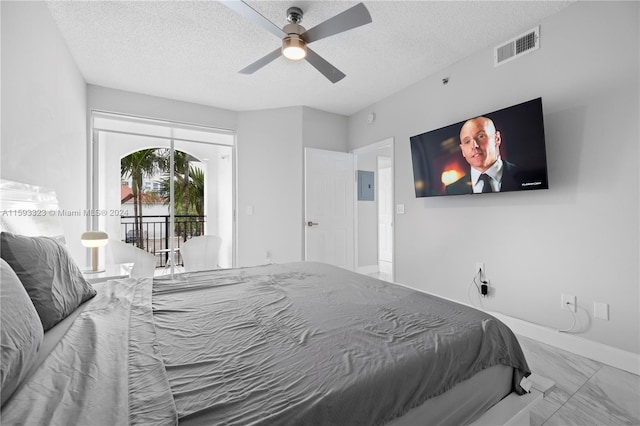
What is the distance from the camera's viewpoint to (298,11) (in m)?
2.30

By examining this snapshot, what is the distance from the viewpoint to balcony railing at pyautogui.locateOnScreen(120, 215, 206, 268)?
13.1ft

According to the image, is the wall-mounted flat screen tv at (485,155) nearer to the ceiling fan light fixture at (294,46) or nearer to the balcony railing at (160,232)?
the ceiling fan light fixture at (294,46)

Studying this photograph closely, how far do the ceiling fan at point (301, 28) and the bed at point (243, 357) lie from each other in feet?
5.55

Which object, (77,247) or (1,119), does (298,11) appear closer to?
(1,119)

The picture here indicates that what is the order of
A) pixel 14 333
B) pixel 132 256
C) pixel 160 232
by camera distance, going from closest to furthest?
pixel 14 333 → pixel 132 256 → pixel 160 232

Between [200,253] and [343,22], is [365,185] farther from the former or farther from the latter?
[343,22]

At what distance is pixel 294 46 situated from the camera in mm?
2172

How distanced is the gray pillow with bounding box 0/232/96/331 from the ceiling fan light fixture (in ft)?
6.24

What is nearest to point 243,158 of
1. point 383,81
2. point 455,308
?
point 383,81

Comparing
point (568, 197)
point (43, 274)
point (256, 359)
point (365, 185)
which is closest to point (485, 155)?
point (568, 197)

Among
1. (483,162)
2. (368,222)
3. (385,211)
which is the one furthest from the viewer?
(385,211)

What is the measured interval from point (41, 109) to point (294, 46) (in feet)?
6.22

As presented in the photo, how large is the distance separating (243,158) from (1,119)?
9.90 ft

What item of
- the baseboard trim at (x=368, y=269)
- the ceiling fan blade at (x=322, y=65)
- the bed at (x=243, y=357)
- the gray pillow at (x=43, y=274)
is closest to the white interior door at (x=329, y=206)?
the baseboard trim at (x=368, y=269)
